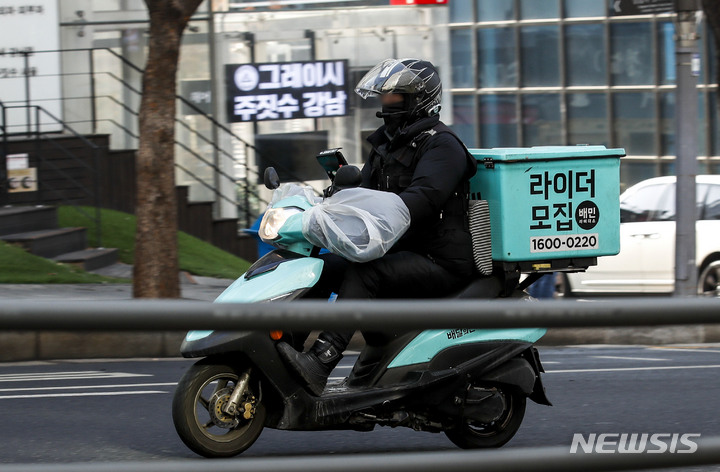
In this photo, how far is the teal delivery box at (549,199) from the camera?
496 centimetres

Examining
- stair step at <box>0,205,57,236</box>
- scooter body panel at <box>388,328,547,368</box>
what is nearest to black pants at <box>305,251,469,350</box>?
scooter body panel at <box>388,328,547,368</box>

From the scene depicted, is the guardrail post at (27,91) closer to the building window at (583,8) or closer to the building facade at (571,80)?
the building facade at (571,80)

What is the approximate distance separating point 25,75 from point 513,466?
15632 millimetres

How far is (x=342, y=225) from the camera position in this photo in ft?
15.3

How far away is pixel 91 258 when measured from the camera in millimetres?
13461


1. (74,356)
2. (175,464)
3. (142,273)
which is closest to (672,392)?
(74,356)

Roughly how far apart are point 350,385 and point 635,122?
1990 cm

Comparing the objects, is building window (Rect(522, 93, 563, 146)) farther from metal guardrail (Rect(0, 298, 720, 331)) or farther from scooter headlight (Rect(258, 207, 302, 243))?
metal guardrail (Rect(0, 298, 720, 331))

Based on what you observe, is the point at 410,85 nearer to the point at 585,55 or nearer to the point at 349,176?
the point at 349,176

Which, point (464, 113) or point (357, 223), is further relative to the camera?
point (464, 113)

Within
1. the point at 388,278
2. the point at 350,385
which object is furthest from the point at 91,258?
the point at 388,278

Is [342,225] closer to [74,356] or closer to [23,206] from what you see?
[74,356]

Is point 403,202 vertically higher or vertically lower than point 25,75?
lower

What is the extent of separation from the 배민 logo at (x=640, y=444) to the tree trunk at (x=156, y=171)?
7990mm
